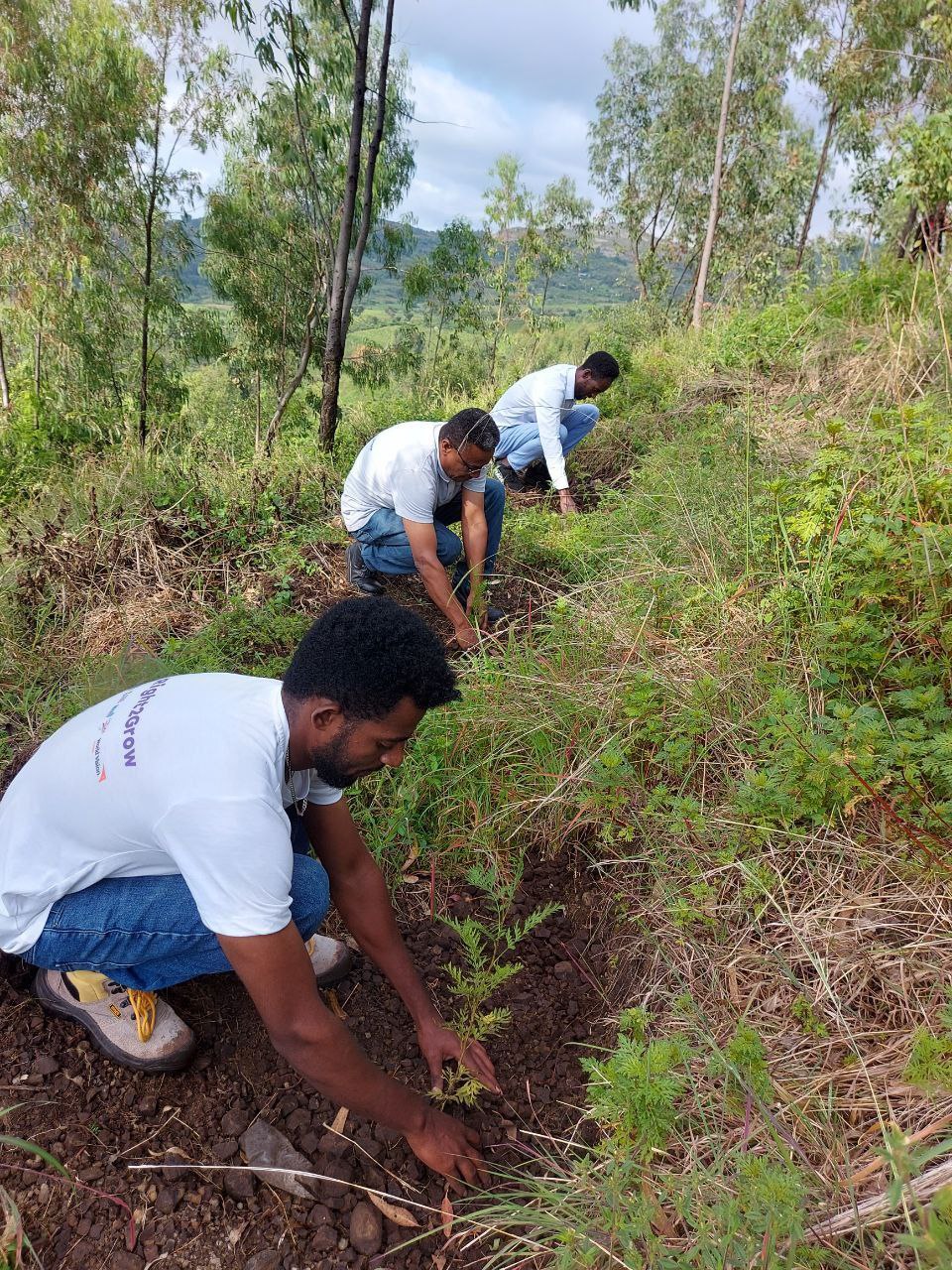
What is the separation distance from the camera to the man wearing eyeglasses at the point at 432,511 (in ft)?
10.8

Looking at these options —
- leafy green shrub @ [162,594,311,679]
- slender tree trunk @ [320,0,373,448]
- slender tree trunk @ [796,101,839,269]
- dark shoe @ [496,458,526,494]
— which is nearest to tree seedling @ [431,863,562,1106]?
leafy green shrub @ [162,594,311,679]

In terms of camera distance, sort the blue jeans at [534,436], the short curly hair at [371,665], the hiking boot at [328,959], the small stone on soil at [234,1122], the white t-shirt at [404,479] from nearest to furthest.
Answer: the short curly hair at [371,665] → the small stone on soil at [234,1122] → the hiking boot at [328,959] → the white t-shirt at [404,479] → the blue jeans at [534,436]

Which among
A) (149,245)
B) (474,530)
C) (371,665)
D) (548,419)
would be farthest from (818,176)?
(371,665)

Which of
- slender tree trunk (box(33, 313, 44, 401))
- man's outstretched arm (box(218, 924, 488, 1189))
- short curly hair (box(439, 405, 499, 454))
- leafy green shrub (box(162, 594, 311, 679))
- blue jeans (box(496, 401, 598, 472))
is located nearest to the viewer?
man's outstretched arm (box(218, 924, 488, 1189))

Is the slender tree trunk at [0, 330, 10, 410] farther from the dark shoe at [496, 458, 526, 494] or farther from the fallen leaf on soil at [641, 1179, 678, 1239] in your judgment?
the fallen leaf on soil at [641, 1179, 678, 1239]

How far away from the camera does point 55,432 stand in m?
7.51

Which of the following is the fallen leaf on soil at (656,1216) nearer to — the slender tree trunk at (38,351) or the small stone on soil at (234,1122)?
the small stone on soil at (234,1122)

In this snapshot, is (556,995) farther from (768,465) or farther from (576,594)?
(768,465)

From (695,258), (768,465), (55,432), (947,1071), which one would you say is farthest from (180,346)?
(695,258)

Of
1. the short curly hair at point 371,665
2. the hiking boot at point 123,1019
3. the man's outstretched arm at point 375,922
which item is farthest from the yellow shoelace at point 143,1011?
the short curly hair at point 371,665

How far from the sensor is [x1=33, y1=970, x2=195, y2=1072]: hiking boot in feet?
5.56

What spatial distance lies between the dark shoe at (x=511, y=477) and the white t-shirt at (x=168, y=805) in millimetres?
4344

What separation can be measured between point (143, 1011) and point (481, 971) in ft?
2.60

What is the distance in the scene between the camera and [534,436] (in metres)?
5.46
